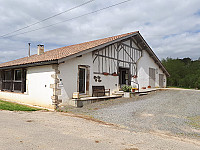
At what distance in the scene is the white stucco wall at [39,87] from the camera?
8.98 m

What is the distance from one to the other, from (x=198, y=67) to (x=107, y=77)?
103 ft

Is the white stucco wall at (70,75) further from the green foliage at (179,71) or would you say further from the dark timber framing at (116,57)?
the green foliage at (179,71)

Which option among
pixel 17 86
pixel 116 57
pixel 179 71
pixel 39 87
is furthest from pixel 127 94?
pixel 179 71

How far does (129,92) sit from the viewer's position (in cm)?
1244

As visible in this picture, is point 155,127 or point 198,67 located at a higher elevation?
point 198,67

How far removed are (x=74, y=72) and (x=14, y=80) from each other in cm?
577

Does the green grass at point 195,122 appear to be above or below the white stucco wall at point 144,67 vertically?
below

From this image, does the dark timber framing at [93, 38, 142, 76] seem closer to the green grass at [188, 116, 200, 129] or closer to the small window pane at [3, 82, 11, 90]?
the green grass at [188, 116, 200, 129]

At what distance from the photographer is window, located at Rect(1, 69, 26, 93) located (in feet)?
36.8

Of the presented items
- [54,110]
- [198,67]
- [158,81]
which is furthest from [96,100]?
[198,67]

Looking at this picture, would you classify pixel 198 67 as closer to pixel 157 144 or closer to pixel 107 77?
pixel 107 77

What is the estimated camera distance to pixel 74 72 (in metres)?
9.62

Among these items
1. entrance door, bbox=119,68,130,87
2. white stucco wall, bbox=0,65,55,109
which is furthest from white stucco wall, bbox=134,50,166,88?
white stucco wall, bbox=0,65,55,109

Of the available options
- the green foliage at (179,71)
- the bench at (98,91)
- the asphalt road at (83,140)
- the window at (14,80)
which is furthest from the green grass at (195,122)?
the green foliage at (179,71)
